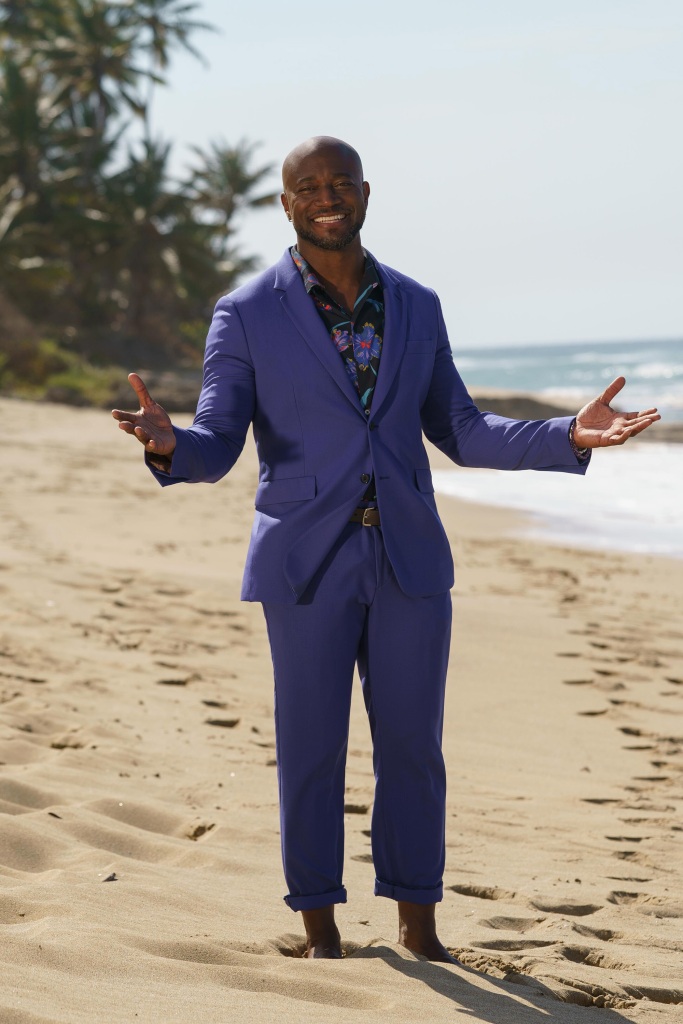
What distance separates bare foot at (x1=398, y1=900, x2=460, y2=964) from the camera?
2756 mm

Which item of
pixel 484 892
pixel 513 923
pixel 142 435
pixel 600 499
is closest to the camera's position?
pixel 142 435

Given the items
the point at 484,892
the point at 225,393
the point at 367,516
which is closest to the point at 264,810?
the point at 484,892

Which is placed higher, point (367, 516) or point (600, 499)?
point (367, 516)

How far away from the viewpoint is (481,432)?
9.33ft

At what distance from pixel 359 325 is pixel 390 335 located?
10 cm

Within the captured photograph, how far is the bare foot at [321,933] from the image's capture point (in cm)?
271

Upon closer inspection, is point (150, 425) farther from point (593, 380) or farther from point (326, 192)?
point (593, 380)

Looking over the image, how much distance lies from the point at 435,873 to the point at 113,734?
194 centimetres

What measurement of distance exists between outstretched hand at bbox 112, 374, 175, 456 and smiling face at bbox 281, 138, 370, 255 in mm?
548

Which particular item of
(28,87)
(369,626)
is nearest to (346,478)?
(369,626)

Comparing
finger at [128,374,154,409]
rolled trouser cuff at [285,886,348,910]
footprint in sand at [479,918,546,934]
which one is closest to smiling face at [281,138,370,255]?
finger at [128,374,154,409]

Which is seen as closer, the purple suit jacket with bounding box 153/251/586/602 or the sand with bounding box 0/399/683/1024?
the sand with bounding box 0/399/683/1024

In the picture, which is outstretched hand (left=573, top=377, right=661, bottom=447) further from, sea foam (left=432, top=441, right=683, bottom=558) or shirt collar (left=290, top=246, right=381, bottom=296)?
sea foam (left=432, top=441, right=683, bottom=558)

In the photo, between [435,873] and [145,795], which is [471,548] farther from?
[435,873]
